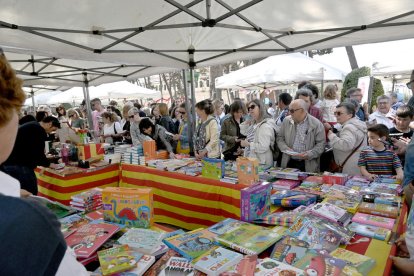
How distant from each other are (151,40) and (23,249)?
362 cm

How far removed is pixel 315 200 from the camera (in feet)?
7.62

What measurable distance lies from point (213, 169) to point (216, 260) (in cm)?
160

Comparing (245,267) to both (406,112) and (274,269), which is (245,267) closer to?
(274,269)

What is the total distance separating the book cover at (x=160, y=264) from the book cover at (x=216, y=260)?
6.5 inches

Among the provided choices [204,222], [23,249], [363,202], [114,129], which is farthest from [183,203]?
[114,129]

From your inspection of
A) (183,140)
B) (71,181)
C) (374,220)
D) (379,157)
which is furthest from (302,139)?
(71,181)

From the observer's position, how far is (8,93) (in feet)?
2.07

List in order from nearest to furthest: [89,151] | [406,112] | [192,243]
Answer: [192,243], [406,112], [89,151]

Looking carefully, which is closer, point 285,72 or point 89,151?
point 89,151

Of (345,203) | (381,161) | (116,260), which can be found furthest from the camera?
(381,161)

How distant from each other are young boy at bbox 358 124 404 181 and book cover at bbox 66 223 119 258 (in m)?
2.46

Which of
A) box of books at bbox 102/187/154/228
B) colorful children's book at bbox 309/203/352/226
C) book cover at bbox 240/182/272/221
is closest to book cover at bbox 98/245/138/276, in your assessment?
box of books at bbox 102/187/154/228

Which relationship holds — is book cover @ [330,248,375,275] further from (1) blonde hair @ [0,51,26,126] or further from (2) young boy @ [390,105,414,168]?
(2) young boy @ [390,105,414,168]

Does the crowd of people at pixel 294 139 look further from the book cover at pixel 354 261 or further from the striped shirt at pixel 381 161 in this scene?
the book cover at pixel 354 261
